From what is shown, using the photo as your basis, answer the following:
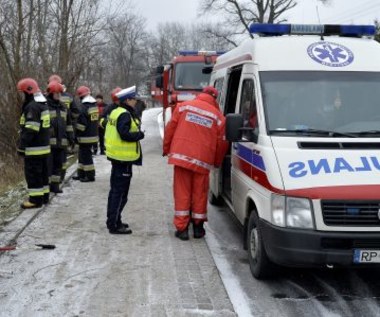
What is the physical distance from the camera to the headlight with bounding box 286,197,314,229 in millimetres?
4553

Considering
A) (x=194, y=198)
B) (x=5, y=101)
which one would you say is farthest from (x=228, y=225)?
(x=5, y=101)

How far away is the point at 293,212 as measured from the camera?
460cm

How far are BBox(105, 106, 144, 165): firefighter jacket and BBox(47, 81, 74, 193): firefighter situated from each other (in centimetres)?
247

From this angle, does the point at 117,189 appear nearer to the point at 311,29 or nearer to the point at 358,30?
the point at 311,29

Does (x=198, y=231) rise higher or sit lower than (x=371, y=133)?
lower

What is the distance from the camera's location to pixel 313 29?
652 cm

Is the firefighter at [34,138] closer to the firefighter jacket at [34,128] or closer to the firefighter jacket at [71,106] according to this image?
the firefighter jacket at [34,128]

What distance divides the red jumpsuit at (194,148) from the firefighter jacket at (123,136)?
0.41 m

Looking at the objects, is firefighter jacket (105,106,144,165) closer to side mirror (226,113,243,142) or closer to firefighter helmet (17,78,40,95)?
side mirror (226,113,243,142)

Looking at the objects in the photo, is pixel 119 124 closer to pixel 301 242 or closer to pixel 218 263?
pixel 218 263

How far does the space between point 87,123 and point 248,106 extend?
206 inches

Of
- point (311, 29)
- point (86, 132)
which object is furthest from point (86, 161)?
point (311, 29)

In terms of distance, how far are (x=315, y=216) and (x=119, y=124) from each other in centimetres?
293

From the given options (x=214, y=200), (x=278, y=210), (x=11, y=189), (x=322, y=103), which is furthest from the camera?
(x=11, y=189)
